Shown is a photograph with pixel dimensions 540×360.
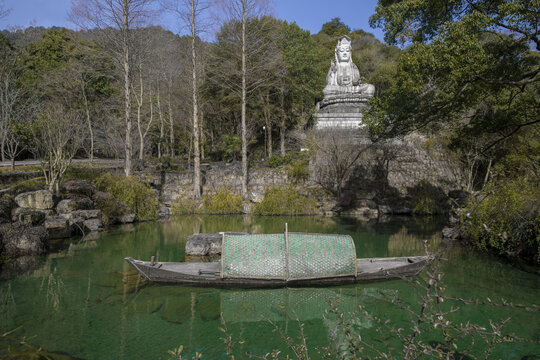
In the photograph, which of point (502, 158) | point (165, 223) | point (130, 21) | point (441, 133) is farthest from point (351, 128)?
point (130, 21)

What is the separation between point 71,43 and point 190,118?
44.4 ft

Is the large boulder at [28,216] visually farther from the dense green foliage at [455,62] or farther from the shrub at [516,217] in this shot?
the shrub at [516,217]

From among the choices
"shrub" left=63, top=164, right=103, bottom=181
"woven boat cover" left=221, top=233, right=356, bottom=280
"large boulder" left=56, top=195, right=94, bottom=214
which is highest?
"shrub" left=63, top=164, right=103, bottom=181

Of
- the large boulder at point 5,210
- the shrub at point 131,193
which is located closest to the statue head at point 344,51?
the shrub at point 131,193

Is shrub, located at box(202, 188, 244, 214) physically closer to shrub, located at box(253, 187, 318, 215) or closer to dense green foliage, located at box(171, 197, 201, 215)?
dense green foliage, located at box(171, 197, 201, 215)

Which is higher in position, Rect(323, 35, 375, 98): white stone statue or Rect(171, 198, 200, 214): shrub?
Rect(323, 35, 375, 98): white stone statue

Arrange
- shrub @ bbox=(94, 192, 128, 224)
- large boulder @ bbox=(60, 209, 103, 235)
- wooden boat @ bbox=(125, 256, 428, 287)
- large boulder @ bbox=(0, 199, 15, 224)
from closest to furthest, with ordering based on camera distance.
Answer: wooden boat @ bbox=(125, 256, 428, 287) → large boulder @ bbox=(0, 199, 15, 224) → large boulder @ bbox=(60, 209, 103, 235) → shrub @ bbox=(94, 192, 128, 224)

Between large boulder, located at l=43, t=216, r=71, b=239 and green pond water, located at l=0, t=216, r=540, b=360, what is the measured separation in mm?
1954

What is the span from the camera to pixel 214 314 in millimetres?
6371

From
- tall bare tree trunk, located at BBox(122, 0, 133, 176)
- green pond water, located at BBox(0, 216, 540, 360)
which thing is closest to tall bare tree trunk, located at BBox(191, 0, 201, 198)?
tall bare tree trunk, located at BBox(122, 0, 133, 176)

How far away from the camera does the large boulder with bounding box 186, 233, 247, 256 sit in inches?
403

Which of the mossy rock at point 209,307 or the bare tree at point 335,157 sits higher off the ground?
the bare tree at point 335,157

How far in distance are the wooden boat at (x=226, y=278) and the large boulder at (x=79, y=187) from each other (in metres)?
8.79

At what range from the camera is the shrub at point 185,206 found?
60.9ft
